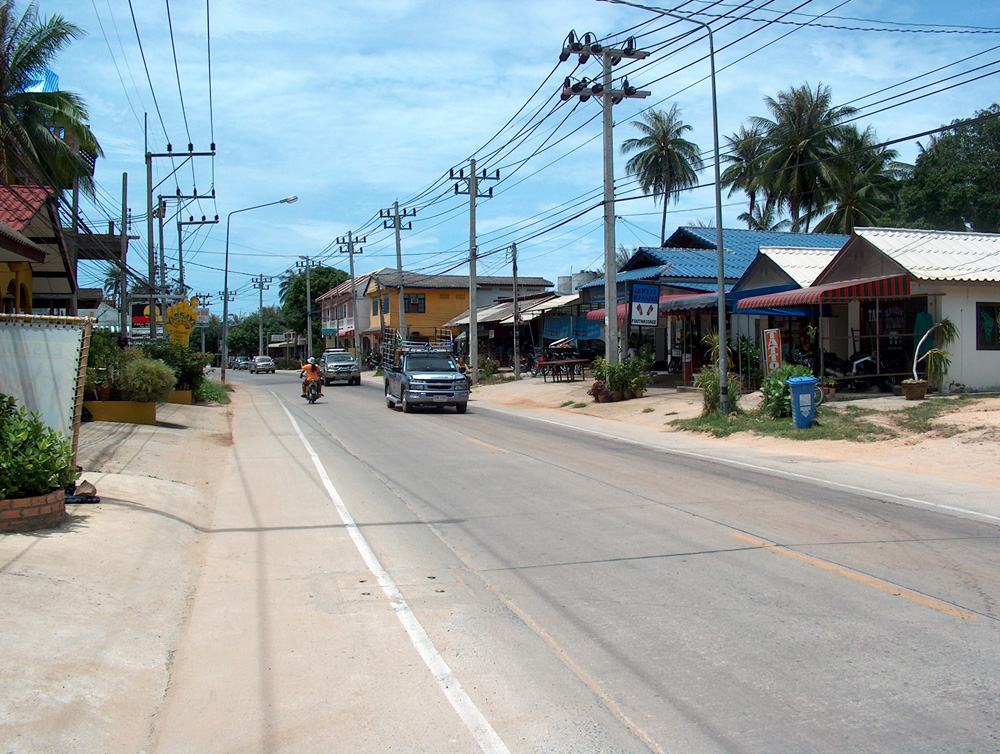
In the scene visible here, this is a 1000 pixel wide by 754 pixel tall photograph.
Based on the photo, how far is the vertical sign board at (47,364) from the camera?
30.6 feet

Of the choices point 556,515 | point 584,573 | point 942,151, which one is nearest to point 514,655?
point 584,573

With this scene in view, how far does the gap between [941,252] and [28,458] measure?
2279 centimetres

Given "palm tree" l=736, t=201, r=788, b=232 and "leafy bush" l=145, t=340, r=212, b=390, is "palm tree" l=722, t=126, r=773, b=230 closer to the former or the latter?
"palm tree" l=736, t=201, r=788, b=232

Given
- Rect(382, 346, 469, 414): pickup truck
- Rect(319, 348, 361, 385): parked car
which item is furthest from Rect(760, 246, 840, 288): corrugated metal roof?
Rect(319, 348, 361, 385): parked car

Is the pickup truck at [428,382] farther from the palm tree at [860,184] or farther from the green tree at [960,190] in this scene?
the green tree at [960,190]

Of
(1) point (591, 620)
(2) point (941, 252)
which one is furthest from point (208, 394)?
(1) point (591, 620)

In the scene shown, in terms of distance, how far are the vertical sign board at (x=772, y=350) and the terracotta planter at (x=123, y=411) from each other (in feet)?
51.7

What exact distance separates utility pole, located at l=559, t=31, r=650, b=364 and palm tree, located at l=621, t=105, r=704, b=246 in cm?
2683

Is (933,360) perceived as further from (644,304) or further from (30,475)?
(30,475)

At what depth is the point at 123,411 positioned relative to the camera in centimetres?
2042

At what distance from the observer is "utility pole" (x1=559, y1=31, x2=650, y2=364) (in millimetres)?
25609

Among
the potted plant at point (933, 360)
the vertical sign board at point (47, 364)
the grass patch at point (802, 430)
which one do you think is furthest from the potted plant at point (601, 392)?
the vertical sign board at point (47, 364)

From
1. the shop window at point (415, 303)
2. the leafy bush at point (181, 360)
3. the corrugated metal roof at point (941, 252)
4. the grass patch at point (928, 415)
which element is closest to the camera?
the grass patch at point (928, 415)

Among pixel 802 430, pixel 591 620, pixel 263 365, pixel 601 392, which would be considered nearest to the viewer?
pixel 591 620
